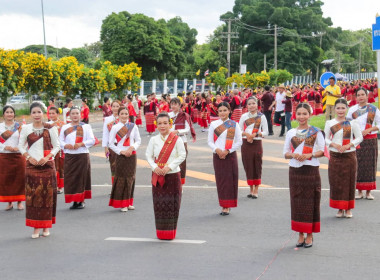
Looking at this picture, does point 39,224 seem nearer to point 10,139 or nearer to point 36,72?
point 10,139

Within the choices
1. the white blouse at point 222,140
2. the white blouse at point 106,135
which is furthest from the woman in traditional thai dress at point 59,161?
the white blouse at point 222,140

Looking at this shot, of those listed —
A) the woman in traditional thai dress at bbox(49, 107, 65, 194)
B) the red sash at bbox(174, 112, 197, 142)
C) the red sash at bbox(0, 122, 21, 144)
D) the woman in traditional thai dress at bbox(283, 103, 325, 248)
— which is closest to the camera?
the woman in traditional thai dress at bbox(283, 103, 325, 248)

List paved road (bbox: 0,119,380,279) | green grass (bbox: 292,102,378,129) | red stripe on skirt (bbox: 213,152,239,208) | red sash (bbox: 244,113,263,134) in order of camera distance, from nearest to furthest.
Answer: paved road (bbox: 0,119,380,279) → red stripe on skirt (bbox: 213,152,239,208) → red sash (bbox: 244,113,263,134) → green grass (bbox: 292,102,378,129)

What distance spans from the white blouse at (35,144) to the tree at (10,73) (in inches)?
855

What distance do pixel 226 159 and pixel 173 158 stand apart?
186cm

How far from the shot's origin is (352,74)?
116188 mm

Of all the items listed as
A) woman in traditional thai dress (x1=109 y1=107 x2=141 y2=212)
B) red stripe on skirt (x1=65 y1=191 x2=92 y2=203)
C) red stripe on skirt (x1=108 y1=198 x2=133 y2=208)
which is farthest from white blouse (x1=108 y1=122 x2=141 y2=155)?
red stripe on skirt (x1=65 y1=191 x2=92 y2=203)

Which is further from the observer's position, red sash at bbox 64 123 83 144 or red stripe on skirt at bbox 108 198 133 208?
red sash at bbox 64 123 83 144

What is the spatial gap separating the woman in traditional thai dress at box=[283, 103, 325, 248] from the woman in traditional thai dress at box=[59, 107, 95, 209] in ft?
12.8

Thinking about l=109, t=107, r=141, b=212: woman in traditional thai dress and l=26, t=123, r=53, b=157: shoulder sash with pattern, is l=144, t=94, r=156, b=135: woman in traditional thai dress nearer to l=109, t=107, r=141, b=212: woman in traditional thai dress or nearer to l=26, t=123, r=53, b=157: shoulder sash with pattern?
l=109, t=107, r=141, b=212: woman in traditional thai dress

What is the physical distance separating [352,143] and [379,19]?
9731 mm

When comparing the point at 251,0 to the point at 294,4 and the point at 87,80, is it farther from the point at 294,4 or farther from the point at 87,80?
the point at 87,80

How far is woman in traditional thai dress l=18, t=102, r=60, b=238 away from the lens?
7832 mm

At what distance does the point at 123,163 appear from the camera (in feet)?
31.0
